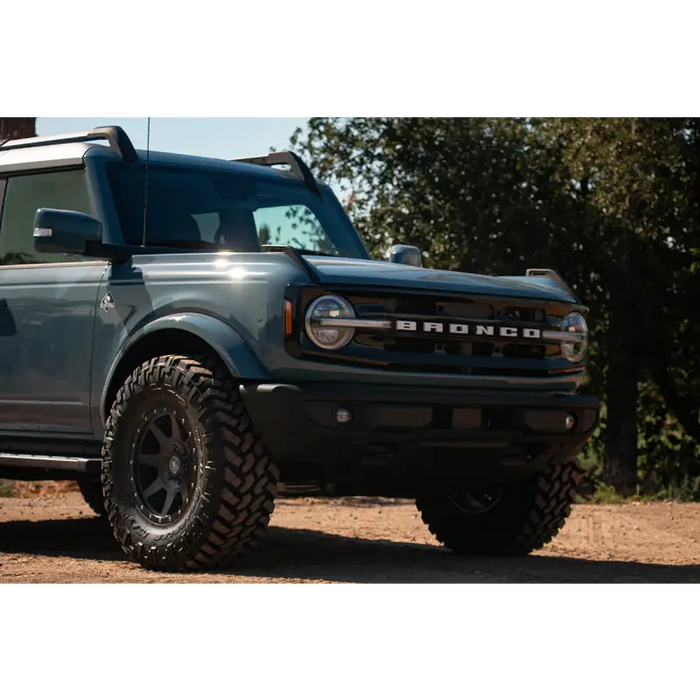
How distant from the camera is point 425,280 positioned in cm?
614

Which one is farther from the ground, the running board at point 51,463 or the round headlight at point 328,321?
the round headlight at point 328,321

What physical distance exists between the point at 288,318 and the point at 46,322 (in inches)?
68.1

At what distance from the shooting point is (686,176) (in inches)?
532

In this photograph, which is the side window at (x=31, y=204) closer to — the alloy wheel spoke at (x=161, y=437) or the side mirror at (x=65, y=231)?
the side mirror at (x=65, y=231)

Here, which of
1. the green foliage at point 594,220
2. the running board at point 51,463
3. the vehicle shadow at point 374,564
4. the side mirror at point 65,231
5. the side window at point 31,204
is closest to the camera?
the vehicle shadow at point 374,564

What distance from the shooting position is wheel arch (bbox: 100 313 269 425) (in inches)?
230

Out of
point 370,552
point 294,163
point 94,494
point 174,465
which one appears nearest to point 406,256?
point 294,163

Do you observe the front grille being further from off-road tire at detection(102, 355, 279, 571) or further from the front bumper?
off-road tire at detection(102, 355, 279, 571)

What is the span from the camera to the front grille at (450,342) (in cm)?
591

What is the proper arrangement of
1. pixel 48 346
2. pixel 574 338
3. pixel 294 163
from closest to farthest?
pixel 574 338, pixel 48 346, pixel 294 163

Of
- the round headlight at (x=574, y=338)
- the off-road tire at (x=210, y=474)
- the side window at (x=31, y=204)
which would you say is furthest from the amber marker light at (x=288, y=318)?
the side window at (x=31, y=204)

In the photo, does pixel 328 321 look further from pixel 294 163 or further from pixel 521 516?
pixel 294 163

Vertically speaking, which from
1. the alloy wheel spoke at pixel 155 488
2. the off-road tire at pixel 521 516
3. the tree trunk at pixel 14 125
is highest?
the tree trunk at pixel 14 125

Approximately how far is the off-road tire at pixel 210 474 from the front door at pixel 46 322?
2.10 feet
